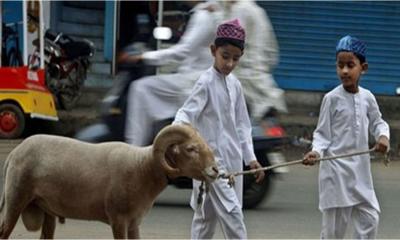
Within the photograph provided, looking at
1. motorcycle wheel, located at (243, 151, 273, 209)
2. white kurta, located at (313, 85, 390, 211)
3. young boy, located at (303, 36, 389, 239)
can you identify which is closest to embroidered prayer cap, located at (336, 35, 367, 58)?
young boy, located at (303, 36, 389, 239)

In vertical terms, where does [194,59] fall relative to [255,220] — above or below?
above

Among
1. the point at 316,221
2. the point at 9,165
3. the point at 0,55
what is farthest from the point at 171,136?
the point at 0,55

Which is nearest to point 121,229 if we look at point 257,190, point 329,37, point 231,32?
A: point 231,32

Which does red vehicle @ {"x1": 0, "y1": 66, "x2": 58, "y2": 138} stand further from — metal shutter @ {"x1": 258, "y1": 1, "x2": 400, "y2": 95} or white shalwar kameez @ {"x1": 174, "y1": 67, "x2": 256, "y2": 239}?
white shalwar kameez @ {"x1": 174, "y1": 67, "x2": 256, "y2": 239}

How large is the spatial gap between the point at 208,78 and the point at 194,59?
2.60 m

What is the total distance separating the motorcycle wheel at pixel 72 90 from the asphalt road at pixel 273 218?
4.57m

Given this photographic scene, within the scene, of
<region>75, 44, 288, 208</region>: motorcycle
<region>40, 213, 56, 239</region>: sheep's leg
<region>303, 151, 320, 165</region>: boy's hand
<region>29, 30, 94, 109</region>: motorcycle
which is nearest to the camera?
<region>303, 151, 320, 165</region>: boy's hand

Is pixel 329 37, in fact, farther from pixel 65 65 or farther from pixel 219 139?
pixel 219 139

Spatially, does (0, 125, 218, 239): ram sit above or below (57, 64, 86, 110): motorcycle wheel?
above

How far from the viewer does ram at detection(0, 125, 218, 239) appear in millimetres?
6008

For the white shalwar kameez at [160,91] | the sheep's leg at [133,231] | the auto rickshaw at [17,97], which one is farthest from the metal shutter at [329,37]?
the sheep's leg at [133,231]

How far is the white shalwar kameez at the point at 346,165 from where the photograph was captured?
6344 mm

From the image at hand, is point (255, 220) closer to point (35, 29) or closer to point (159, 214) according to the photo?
point (159, 214)

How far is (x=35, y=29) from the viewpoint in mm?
13898
